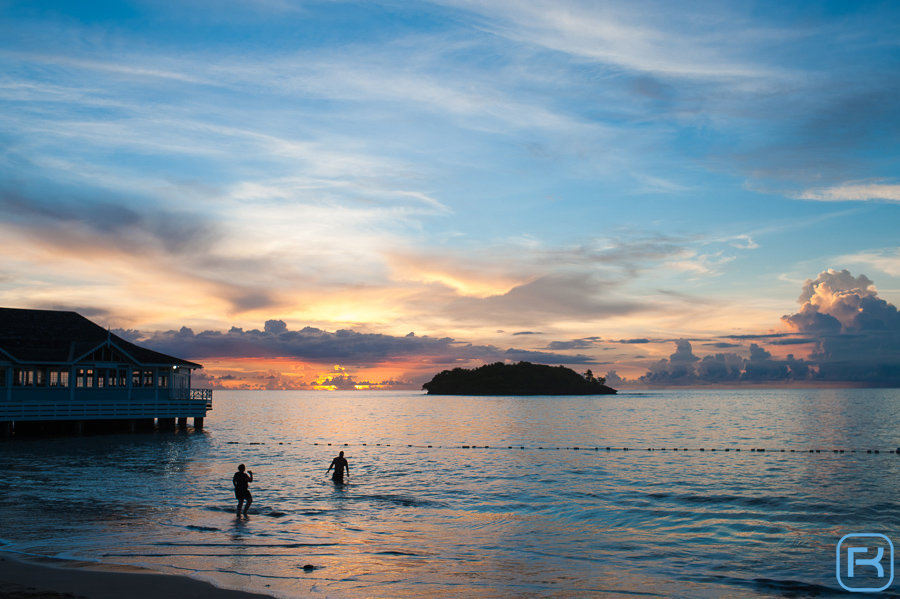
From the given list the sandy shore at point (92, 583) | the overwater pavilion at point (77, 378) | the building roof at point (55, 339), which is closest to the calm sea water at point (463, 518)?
the sandy shore at point (92, 583)

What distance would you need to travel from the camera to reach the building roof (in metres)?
50.5

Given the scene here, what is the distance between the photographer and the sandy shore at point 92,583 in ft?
38.5

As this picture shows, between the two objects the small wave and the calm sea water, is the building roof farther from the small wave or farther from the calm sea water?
the small wave

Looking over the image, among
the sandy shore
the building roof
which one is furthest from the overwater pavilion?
the sandy shore

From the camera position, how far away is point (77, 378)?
53344 mm

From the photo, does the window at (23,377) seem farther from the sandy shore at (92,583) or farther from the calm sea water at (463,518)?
the sandy shore at (92,583)

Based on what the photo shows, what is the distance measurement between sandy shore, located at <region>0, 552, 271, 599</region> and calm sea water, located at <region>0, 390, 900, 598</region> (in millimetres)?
778

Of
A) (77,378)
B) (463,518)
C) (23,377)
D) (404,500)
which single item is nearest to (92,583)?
(463,518)
